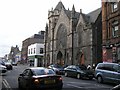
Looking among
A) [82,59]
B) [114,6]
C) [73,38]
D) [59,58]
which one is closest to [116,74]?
[114,6]

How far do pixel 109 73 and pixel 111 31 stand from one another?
48.9ft

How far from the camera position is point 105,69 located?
2067cm

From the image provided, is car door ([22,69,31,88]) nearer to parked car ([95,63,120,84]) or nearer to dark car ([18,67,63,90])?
dark car ([18,67,63,90])

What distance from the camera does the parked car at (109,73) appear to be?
62.1 ft

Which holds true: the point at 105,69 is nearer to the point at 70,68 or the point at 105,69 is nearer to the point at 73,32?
the point at 70,68

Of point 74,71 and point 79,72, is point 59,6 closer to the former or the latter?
point 74,71

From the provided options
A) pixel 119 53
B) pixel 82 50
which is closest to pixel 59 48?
pixel 82 50

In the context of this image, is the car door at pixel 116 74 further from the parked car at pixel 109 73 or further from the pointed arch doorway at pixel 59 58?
the pointed arch doorway at pixel 59 58

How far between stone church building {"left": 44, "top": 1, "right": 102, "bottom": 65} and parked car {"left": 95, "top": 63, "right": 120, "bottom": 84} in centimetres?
2099

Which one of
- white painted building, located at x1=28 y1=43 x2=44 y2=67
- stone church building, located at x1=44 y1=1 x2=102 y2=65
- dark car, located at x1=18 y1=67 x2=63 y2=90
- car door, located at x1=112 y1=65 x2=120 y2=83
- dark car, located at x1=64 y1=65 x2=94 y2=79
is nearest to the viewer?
dark car, located at x1=18 y1=67 x2=63 y2=90

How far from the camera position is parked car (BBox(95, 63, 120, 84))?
745 inches

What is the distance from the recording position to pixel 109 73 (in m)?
19.7

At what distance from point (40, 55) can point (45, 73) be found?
6576 cm

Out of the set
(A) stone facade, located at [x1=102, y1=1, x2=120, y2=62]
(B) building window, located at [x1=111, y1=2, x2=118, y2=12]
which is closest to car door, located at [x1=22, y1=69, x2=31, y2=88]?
(A) stone facade, located at [x1=102, y1=1, x2=120, y2=62]
